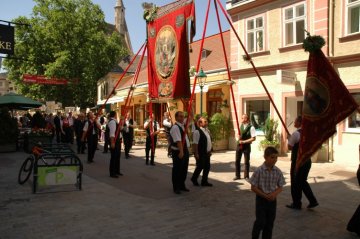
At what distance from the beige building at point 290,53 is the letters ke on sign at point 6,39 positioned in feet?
31.5

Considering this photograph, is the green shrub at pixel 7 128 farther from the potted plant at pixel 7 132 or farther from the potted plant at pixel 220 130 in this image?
the potted plant at pixel 220 130

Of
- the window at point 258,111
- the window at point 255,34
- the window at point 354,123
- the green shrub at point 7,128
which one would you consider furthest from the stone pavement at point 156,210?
the window at point 255,34

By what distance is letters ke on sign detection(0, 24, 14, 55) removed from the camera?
13.9 m

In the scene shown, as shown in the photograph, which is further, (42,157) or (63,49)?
(63,49)

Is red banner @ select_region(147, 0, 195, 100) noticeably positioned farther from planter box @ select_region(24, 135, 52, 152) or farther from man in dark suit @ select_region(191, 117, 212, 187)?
planter box @ select_region(24, 135, 52, 152)

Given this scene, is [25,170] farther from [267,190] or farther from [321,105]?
[321,105]

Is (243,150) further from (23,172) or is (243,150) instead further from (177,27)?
(23,172)

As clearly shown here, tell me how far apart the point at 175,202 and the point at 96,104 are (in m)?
36.2

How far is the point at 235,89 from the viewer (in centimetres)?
1548

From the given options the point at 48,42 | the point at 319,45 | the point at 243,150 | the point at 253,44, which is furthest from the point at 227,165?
the point at 48,42

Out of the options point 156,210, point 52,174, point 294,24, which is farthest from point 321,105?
point 294,24

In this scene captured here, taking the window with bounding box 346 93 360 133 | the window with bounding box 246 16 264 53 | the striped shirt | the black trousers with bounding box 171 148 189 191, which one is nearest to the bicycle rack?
the black trousers with bounding box 171 148 189 191

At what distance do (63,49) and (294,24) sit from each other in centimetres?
2981

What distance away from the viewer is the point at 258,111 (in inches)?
585
